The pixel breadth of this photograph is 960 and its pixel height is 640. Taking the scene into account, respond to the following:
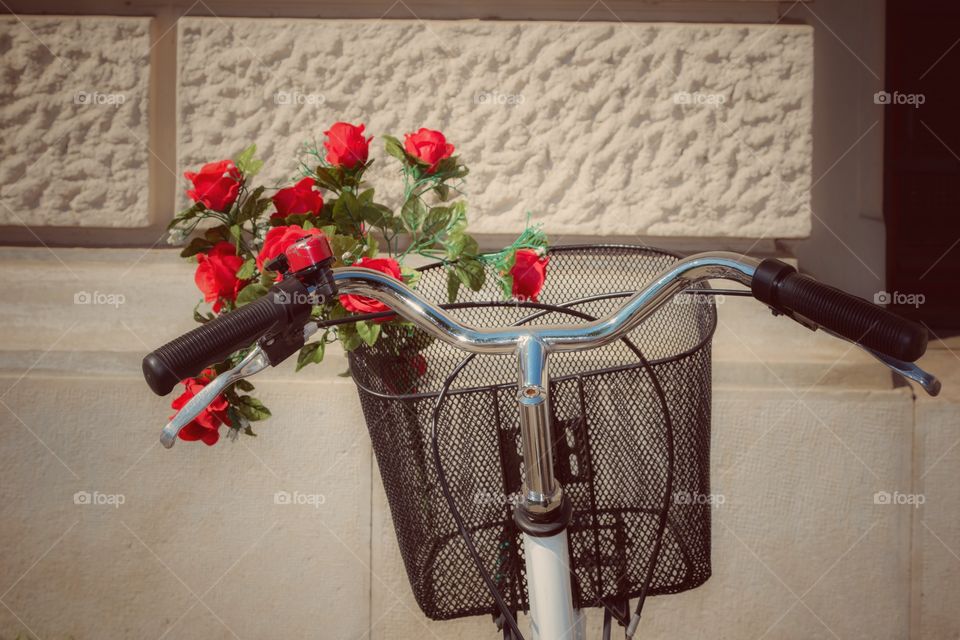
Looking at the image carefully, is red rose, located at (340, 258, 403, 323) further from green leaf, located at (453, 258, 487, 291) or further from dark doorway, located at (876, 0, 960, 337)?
dark doorway, located at (876, 0, 960, 337)

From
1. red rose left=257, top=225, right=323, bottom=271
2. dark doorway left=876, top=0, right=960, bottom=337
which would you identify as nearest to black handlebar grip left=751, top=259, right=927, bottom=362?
red rose left=257, top=225, right=323, bottom=271

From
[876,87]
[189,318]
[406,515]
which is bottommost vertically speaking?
[189,318]

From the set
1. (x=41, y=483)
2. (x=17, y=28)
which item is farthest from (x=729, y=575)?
(x=17, y=28)

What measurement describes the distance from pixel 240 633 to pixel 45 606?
0.56 m

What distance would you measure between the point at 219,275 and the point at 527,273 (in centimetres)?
48

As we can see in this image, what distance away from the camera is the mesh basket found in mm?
1144

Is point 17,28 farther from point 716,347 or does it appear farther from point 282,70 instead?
point 716,347

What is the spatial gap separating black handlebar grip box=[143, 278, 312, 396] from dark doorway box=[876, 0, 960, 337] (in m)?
2.06

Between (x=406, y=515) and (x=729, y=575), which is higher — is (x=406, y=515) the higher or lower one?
the higher one

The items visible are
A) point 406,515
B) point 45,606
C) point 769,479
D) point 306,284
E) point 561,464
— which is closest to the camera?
point 306,284

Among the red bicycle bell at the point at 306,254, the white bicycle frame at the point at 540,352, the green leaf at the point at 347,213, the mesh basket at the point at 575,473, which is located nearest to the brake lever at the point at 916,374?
the white bicycle frame at the point at 540,352

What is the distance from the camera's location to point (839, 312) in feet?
2.59

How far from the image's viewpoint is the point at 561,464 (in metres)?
1.12

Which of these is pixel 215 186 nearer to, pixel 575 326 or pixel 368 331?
pixel 368 331
